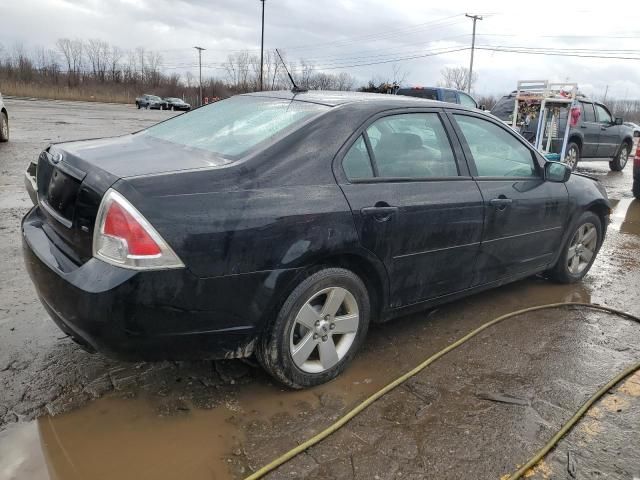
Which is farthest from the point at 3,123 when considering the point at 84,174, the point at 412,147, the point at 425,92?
the point at 412,147

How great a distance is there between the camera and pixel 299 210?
102 inches

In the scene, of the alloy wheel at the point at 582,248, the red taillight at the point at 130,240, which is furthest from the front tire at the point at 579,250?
the red taillight at the point at 130,240

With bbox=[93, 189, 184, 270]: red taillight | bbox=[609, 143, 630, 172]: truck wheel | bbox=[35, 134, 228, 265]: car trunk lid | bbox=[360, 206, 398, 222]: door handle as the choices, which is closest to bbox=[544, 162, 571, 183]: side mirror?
bbox=[360, 206, 398, 222]: door handle

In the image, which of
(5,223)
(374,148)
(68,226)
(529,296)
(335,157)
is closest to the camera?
(68,226)

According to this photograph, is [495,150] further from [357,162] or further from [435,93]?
[435,93]

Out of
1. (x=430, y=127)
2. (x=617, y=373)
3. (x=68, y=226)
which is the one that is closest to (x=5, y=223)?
(x=68, y=226)

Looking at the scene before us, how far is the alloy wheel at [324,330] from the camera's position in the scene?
109 inches

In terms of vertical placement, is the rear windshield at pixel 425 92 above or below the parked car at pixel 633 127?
above

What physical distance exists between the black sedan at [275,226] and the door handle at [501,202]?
1 cm

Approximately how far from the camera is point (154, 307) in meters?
2.27

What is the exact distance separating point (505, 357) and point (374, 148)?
1.62 m

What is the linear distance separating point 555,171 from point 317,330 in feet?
8.13

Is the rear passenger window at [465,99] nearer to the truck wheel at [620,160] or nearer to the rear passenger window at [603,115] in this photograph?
the rear passenger window at [603,115]

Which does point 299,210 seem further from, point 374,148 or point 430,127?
point 430,127
